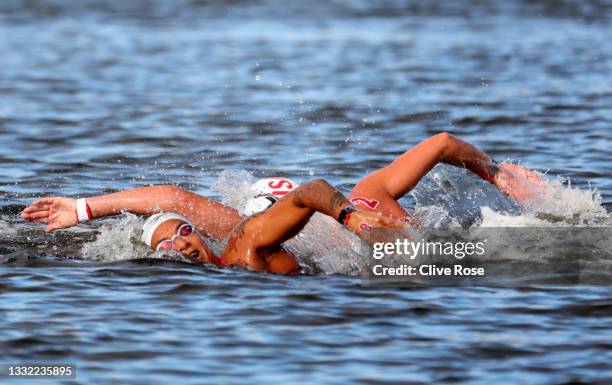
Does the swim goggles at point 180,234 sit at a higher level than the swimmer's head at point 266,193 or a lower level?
lower

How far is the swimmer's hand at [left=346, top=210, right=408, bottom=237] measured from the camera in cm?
853

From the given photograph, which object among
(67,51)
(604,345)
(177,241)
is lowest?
(604,345)

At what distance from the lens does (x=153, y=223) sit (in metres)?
10.3

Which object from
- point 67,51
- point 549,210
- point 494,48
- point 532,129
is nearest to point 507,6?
point 494,48

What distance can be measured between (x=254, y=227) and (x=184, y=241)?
737mm

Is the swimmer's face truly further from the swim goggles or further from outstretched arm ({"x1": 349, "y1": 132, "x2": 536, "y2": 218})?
outstretched arm ({"x1": 349, "y1": 132, "x2": 536, "y2": 218})

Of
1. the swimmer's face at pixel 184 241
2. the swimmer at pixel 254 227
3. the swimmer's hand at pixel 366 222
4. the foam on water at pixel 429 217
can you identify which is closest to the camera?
the swimmer's hand at pixel 366 222

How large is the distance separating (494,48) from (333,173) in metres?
15.5

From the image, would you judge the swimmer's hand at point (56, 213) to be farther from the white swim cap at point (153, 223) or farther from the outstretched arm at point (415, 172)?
the outstretched arm at point (415, 172)

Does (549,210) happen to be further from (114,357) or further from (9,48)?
(9,48)

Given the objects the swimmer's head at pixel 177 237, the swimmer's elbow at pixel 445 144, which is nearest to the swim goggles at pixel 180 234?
the swimmer's head at pixel 177 237

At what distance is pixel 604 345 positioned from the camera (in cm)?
824

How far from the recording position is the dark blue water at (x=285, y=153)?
814cm

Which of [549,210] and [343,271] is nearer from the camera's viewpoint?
[343,271]
